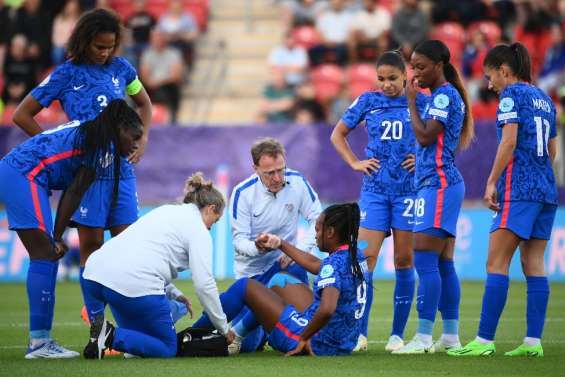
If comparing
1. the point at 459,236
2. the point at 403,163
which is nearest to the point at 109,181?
the point at 403,163

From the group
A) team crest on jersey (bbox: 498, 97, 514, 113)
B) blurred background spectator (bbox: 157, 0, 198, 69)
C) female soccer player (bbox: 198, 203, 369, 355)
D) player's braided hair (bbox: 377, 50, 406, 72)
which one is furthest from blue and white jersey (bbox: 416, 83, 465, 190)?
blurred background spectator (bbox: 157, 0, 198, 69)

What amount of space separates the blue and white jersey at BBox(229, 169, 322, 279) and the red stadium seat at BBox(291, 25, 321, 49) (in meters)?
12.2

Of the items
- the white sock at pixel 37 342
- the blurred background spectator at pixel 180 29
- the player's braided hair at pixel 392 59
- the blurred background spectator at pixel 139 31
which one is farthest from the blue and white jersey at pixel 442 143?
the blurred background spectator at pixel 180 29

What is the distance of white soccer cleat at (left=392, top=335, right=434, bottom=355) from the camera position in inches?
343

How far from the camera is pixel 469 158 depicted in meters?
17.4

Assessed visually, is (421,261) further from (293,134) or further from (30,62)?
(30,62)

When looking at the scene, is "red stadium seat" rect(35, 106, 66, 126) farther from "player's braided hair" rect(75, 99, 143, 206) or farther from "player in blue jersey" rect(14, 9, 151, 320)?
"player's braided hair" rect(75, 99, 143, 206)

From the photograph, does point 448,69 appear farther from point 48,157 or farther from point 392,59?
point 48,157

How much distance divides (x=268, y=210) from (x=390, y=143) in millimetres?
1138

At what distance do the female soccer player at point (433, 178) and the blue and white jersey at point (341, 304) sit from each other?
0.53m

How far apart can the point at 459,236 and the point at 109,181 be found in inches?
360

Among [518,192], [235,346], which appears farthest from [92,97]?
[518,192]

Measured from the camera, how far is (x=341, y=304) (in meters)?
8.23

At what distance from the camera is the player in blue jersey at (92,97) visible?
8898mm
